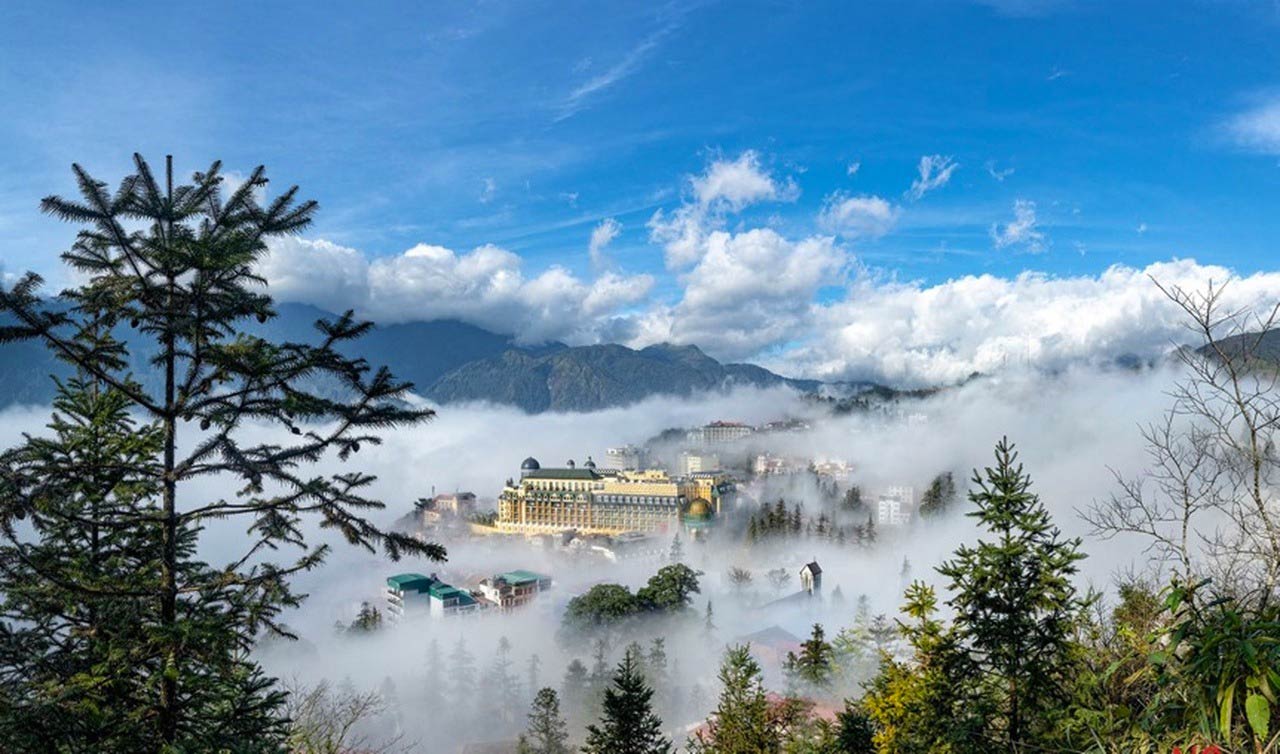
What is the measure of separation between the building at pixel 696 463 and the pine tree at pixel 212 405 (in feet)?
408

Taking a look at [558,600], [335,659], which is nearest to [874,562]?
[558,600]

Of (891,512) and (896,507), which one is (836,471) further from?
(891,512)

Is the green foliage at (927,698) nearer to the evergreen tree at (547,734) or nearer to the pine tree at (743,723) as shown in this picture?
the pine tree at (743,723)

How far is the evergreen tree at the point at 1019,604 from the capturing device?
7254mm

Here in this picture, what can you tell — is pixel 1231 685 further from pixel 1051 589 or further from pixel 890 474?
pixel 890 474

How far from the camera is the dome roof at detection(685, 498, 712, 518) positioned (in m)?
79.4

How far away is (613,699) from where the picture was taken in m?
12.8

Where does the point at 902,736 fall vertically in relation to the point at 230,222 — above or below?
below

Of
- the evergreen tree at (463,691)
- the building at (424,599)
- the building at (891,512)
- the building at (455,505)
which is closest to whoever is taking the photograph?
the evergreen tree at (463,691)

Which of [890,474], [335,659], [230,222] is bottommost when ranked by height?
[335,659]

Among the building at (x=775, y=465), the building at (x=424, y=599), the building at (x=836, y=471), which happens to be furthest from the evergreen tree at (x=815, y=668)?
the building at (x=775, y=465)

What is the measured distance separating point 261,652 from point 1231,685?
5078cm

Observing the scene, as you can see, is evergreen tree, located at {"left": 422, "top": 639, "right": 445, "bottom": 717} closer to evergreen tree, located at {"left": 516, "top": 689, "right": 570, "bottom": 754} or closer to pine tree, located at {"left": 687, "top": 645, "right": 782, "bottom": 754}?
evergreen tree, located at {"left": 516, "top": 689, "right": 570, "bottom": 754}

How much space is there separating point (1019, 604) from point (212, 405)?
814 cm
